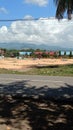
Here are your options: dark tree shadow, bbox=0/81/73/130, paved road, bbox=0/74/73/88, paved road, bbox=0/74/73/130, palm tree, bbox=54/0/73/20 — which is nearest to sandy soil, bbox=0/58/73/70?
paved road, bbox=0/74/73/88

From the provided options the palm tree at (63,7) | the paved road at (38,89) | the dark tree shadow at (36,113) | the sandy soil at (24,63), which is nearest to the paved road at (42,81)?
the paved road at (38,89)

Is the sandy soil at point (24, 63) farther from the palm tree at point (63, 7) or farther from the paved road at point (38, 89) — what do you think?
the paved road at point (38, 89)

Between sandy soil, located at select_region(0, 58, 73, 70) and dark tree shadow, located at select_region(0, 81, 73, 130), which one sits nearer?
dark tree shadow, located at select_region(0, 81, 73, 130)

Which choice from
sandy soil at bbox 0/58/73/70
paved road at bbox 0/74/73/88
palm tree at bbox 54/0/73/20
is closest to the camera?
→ palm tree at bbox 54/0/73/20

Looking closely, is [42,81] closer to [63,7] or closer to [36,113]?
[63,7]

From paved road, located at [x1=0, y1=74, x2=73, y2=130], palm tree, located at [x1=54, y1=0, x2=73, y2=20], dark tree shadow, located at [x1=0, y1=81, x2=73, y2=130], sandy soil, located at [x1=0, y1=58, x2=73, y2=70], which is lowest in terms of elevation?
sandy soil, located at [x1=0, y1=58, x2=73, y2=70]

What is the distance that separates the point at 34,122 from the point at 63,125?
61 cm

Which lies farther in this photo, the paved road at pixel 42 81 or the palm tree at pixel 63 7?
the paved road at pixel 42 81

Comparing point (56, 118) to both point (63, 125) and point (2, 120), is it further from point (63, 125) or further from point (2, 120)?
point (2, 120)

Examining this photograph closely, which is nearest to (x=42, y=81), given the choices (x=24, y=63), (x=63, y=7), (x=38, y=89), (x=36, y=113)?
(x=63, y=7)

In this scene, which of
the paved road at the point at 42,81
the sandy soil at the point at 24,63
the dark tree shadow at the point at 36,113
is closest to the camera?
the dark tree shadow at the point at 36,113

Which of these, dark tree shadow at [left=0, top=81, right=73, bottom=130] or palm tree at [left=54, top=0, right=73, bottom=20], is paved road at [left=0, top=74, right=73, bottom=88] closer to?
palm tree at [left=54, top=0, right=73, bottom=20]

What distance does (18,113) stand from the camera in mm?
8148

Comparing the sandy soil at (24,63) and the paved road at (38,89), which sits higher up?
the paved road at (38,89)
